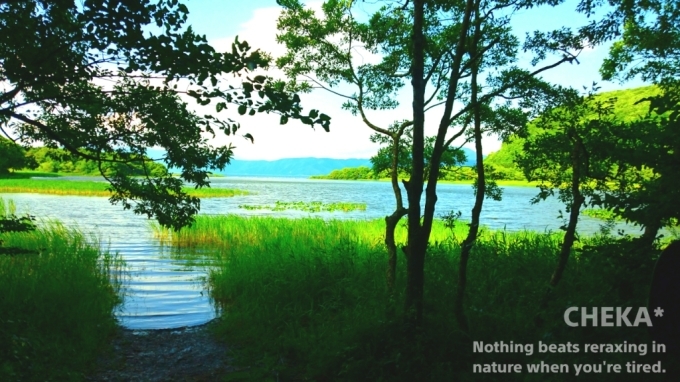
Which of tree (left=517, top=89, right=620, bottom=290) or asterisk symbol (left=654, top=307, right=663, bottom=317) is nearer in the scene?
asterisk symbol (left=654, top=307, right=663, bottom=317)

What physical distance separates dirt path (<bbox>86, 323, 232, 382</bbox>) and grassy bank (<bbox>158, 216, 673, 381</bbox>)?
0.42 m

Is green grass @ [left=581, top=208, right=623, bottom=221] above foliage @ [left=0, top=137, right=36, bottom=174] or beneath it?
beneath

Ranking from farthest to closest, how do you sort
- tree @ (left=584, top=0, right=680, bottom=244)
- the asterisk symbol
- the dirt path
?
1. the dirt path
2. tree @ (left=584, top=0, right=680, bottom=244)
3. the asterisk symbol

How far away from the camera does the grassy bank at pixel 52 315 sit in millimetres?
5973

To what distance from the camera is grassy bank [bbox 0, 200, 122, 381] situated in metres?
5.97

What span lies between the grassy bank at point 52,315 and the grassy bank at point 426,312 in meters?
2.36

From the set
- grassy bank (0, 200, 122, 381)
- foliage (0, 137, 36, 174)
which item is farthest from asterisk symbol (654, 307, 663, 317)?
foliage (0, 137, 36, 174)

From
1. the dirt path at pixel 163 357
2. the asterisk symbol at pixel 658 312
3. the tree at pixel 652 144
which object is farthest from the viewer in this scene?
the dirt path at pixel 163 357

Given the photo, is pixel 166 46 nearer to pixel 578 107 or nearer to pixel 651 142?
pixel 651 142

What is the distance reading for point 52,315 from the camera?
27.1ft

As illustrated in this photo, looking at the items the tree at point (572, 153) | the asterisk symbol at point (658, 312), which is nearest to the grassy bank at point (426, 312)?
the tree at point (572, 153)

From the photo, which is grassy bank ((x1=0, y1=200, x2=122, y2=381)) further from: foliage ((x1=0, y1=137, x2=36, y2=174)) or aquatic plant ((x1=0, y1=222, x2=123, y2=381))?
foliage ((x1=0, y1=137, x2=36, y2=174))

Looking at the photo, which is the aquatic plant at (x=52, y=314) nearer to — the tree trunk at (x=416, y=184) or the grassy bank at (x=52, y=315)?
the grassy bank at (x=52, y=315)

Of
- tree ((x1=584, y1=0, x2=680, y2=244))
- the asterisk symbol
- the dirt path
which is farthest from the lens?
the dirt path
